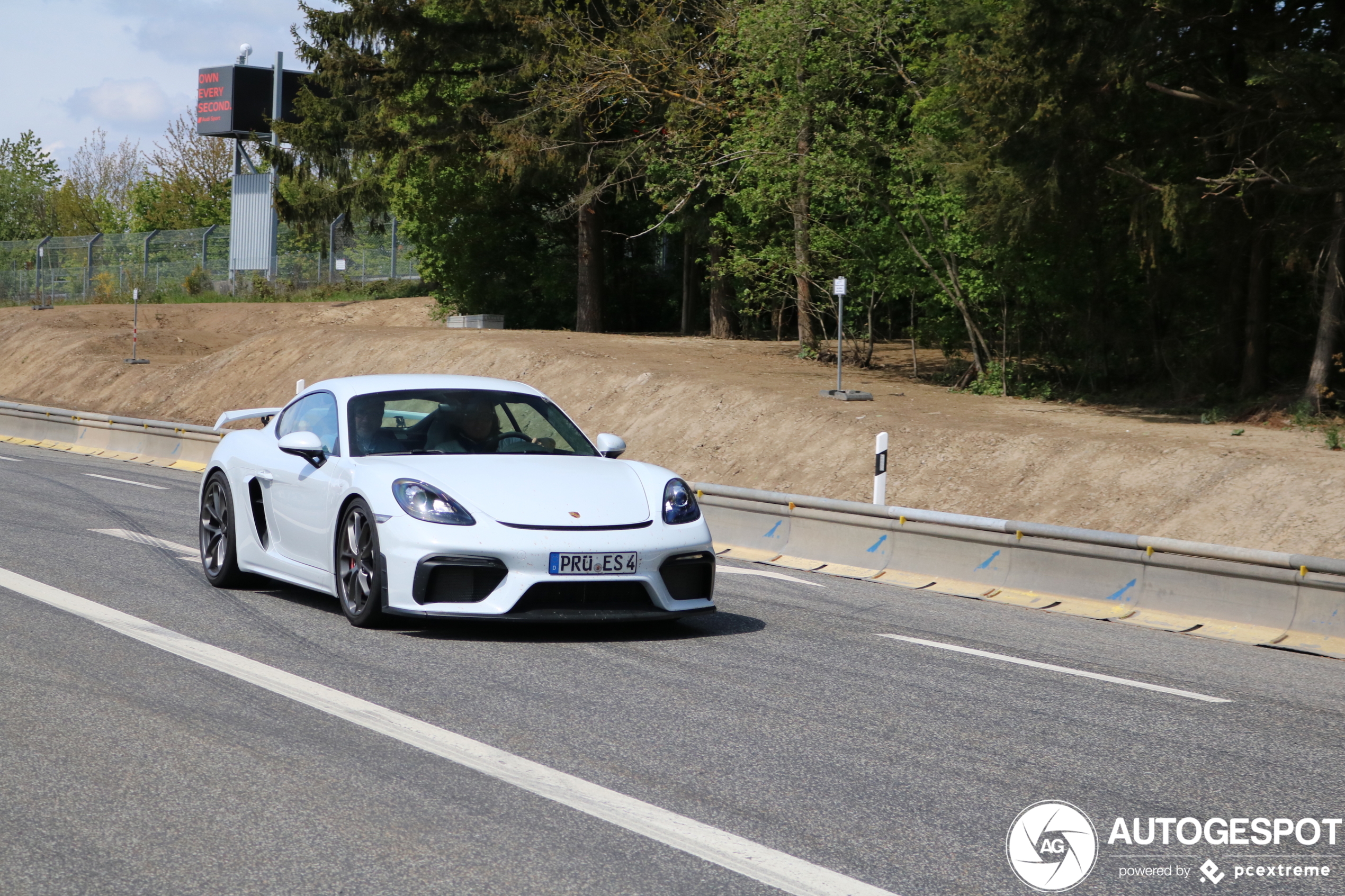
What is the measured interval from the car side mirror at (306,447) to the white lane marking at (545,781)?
4.37ft

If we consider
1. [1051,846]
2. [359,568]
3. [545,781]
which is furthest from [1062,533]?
[545,781]

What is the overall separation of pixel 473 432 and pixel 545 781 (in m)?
4.17

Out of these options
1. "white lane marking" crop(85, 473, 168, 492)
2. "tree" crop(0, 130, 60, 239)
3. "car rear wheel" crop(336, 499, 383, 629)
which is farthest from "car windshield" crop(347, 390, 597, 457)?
"tree" crop(0, 130, 60, 239)

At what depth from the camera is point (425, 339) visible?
33594mm

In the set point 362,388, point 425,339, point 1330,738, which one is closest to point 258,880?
point 1330,738

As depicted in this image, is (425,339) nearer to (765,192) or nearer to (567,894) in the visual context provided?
(765,192)

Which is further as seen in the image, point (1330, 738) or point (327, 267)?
point (327, 267)

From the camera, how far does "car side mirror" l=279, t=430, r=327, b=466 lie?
8.74m

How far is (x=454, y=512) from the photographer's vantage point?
26.1 ft

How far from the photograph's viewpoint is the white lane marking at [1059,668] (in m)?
7.32

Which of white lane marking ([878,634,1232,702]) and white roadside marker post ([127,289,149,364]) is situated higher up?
white roadside marker post ([127,289,149,364])

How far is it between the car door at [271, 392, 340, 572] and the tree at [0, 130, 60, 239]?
312 feet

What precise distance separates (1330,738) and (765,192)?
21.3 meters

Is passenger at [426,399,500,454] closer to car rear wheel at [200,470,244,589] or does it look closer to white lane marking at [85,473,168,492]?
car rear wheel at [200,470,244,589]
